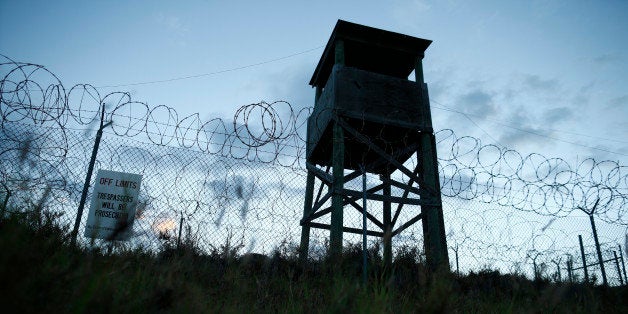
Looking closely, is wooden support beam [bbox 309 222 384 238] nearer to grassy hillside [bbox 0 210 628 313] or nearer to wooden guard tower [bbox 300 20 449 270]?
wooden guard tower [bbox 300 20 449 270]

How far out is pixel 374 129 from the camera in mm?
8641

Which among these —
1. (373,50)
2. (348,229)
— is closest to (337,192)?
(348,229)

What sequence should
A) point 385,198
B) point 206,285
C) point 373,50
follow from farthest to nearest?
1. point 373,50
2. point 385,198
3. point 206,285

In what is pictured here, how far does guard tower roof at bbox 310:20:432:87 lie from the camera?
8820 millimetres

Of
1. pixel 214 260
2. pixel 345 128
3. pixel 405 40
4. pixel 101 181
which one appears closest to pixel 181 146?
pixel 101 181

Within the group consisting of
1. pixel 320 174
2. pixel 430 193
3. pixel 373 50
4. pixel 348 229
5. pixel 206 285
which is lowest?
pixel 206 285

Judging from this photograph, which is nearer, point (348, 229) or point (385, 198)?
point (385, 198)

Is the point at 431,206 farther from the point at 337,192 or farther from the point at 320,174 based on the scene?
the point at 320,174

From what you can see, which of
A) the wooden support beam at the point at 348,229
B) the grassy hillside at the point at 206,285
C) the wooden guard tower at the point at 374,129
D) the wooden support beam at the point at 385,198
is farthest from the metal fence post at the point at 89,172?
the wooden support beam at the point at 348,229

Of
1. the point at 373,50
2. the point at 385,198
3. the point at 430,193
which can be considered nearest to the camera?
the point at 385,198

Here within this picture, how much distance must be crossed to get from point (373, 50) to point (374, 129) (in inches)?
89.5

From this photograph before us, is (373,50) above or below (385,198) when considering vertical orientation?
above

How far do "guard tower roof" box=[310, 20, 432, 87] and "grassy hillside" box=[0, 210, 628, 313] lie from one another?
4.92m

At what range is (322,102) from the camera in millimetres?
9156
